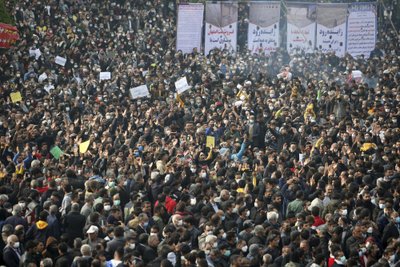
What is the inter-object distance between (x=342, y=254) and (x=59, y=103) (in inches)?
553

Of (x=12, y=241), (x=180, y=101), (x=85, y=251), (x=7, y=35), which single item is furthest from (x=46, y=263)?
(x=7, y=35)

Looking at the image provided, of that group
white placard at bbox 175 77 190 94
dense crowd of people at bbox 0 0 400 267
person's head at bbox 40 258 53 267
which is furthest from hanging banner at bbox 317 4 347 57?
person's head at bbox 40 258 53 267

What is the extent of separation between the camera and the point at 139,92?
2561 cm

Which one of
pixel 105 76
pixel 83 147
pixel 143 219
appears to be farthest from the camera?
pixel 105 76

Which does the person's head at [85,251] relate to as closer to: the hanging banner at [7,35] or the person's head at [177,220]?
the person's head at [177,220]

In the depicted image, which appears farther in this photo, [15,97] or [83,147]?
[15,97]

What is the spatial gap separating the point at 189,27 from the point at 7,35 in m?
6.86

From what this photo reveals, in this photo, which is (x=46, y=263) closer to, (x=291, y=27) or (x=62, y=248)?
(x=62, y=248)

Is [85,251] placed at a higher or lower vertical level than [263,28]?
lower

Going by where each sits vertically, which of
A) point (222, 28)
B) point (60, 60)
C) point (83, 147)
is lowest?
point (83, 147)

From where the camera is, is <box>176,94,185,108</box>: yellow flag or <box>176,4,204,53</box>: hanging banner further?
<box>176,4,204,53</box>: hanging banner

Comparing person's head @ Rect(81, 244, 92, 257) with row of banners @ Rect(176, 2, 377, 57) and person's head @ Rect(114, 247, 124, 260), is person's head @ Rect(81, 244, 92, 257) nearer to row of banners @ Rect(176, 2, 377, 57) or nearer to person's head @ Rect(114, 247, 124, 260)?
person's head @ Rect(114, 247, 124, 260)

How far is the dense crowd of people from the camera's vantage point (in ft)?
41.9

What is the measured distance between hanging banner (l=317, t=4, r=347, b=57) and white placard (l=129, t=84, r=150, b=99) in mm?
9290
